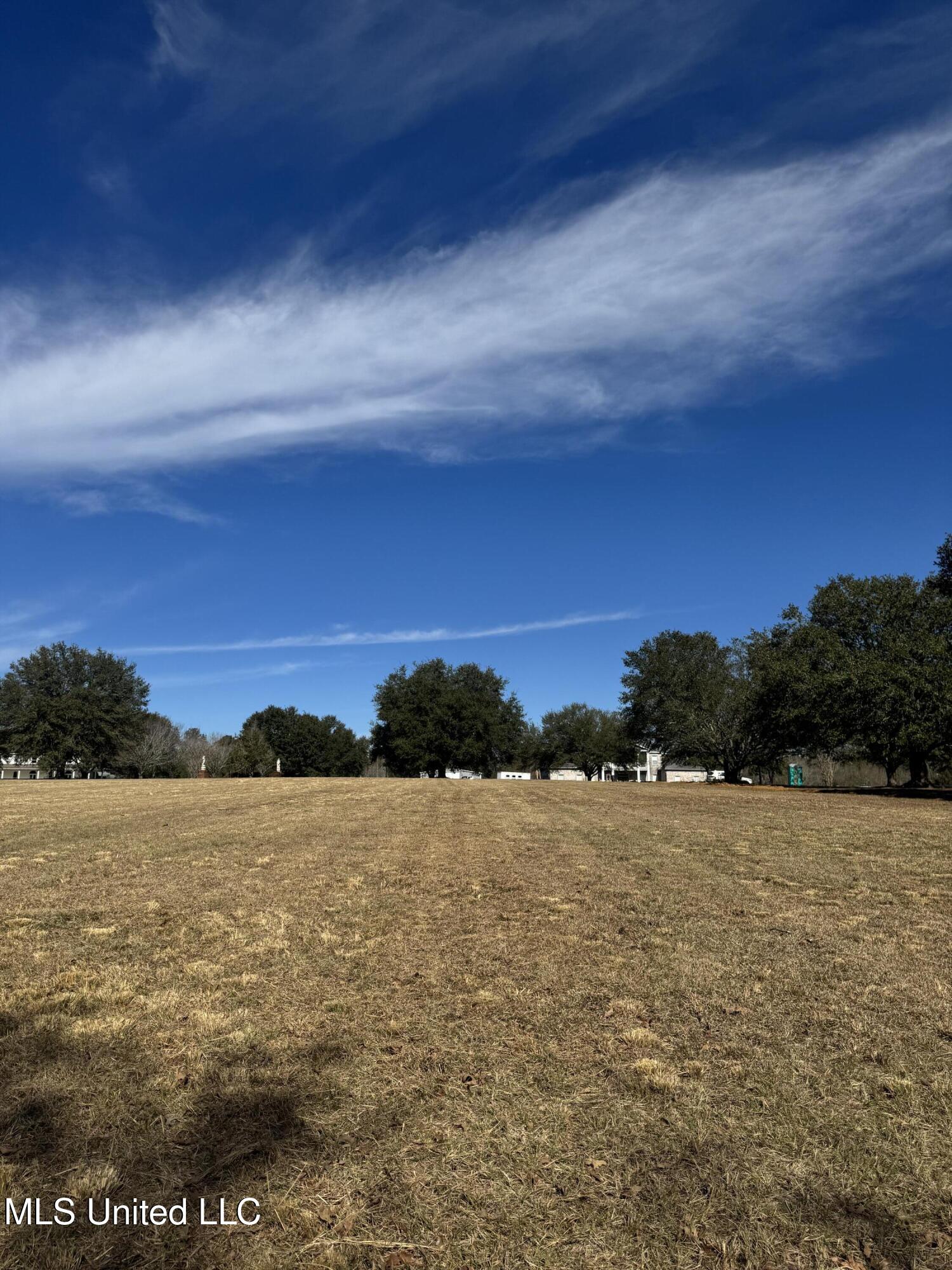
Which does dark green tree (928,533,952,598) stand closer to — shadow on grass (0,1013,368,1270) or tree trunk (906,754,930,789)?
tree trunk (906,754,930,789)

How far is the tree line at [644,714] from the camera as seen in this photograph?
35.3 metres

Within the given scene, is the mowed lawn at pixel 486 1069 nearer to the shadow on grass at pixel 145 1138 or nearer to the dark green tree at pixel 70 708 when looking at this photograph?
the shadow on grass at pixel 145 1138

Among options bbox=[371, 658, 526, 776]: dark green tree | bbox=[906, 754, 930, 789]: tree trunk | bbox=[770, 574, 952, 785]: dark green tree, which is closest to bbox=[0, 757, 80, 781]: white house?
bbox=[371, 658, 526, 776]: dark green tree

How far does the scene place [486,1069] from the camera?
4.25m

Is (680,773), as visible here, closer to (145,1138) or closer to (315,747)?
(315,747)

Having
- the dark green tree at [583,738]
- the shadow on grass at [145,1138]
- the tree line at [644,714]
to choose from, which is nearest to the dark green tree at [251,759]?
the tree line at [644,714]

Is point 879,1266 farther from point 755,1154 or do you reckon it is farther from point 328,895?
point 328,895

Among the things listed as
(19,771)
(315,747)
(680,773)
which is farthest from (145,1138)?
(19,771)

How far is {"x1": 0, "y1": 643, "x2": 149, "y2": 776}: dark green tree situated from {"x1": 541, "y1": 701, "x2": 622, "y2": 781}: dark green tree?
179 feet

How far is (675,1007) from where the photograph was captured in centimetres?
528

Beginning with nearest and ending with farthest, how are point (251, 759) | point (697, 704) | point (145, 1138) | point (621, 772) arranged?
point (145, 1138) < point (697, 704) < point (251, 759) < point (621, 772)

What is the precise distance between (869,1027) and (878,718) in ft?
109

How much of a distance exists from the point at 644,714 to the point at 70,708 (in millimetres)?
56185

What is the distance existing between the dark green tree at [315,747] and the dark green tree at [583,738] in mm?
27905
